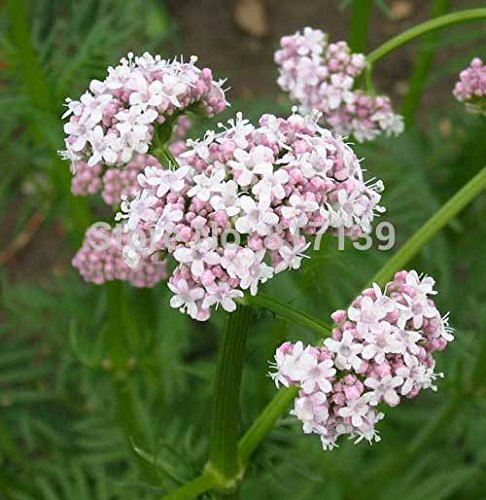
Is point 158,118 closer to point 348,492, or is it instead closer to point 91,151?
point 91,151

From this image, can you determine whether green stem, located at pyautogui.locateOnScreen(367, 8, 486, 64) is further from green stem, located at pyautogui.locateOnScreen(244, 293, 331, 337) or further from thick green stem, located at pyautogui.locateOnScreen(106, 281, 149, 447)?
thick green stem, located at pyautogui.locateOnScreen(106, 281, 149, 447)

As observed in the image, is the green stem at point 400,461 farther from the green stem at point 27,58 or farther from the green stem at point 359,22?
the green stem at point 27,58

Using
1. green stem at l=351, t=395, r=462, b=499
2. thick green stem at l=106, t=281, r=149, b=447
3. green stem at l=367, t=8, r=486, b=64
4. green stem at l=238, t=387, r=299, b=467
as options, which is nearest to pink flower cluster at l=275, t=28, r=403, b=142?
green stem at l=367, t=8, r=486, b=64

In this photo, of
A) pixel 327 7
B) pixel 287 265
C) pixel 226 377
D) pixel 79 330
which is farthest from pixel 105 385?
pixel 327 7

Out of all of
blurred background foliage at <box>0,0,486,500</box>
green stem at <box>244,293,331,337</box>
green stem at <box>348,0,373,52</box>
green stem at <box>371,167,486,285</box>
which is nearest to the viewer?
green stem at <box>244,293,331,337</box>

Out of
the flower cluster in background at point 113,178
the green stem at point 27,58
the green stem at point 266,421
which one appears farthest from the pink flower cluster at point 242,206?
the green stem at point 27,58

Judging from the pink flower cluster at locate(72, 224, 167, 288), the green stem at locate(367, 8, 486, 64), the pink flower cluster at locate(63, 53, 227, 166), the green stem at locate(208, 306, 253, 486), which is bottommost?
the green stem at locate(208, 306, 253, 486)
